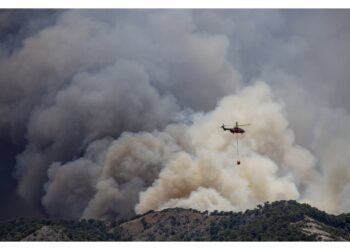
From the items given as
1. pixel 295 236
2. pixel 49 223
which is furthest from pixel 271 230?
pixel 49 223

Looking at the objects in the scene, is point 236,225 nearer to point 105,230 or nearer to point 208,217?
point 208,217

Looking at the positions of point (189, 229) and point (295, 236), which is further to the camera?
point (189, 229)

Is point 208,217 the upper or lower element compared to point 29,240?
upper

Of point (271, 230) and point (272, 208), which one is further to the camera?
point (272, 208)

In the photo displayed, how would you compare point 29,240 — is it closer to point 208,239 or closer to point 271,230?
point 208,239

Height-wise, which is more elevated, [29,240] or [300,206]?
[300,206]

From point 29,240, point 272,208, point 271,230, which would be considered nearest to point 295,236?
point 271,230
